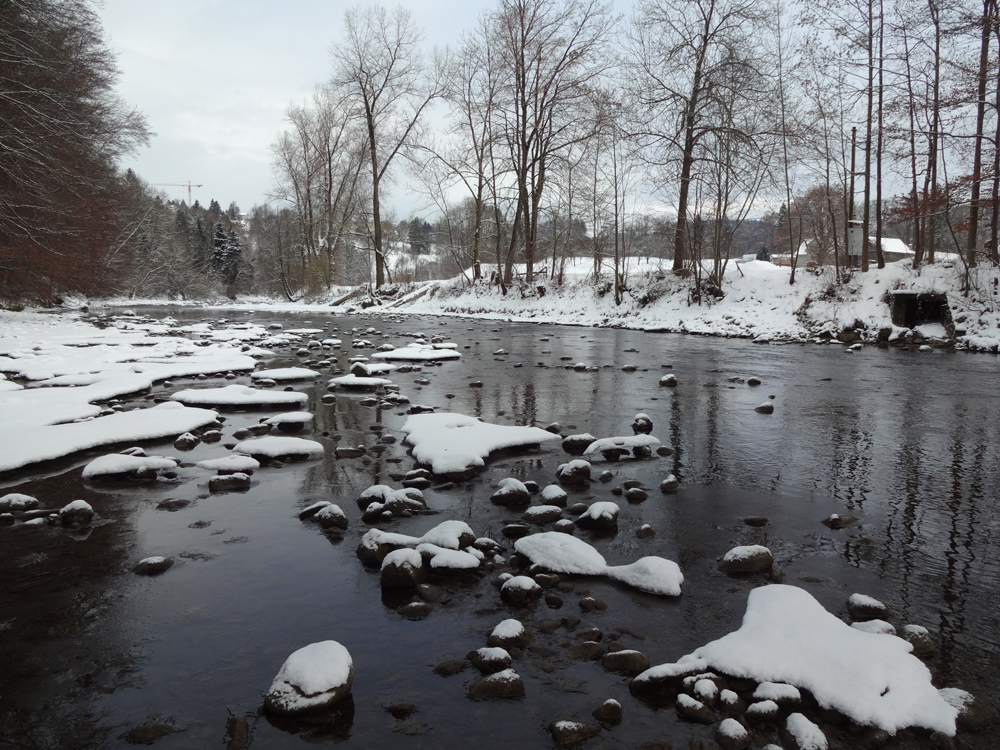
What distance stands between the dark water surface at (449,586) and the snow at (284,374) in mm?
2606

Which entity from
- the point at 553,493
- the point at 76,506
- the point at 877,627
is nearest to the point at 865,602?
the point at 877,627

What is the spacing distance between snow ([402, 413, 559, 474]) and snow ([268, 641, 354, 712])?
2.18m

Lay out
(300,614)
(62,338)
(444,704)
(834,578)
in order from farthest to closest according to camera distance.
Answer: (62,338) < (834,578) < (300,614) < (444,704)

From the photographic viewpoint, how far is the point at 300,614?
8.02 feet

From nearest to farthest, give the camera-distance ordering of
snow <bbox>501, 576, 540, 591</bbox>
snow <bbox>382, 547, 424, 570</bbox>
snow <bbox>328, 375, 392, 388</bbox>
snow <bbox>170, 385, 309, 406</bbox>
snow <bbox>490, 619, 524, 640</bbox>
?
snow <bbox>490, 619, 524, 640</bbox>
snow <bbox>501, 576, 540, 591</bbox>
snow <bbox>382, 547, 424, 570</bbox>
snow <bbox>170, 385, 309, 406</bbox>
snow <bbox>328, 375, 392, 388</bbox>

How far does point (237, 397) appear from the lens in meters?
6.52

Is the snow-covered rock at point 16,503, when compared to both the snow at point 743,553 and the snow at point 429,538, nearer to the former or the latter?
the snow at point 429,538

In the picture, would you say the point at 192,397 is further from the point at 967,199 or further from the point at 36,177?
the point at 967,199

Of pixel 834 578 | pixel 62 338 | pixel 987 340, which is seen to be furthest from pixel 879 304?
pixel 62 338

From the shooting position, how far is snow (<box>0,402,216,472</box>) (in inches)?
173

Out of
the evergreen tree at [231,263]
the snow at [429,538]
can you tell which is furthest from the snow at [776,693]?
the evergreen tree at [231,263]

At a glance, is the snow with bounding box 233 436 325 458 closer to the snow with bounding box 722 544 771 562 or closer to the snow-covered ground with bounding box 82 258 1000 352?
the snow with bounding box 722 544 771 562

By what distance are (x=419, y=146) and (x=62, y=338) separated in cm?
1845

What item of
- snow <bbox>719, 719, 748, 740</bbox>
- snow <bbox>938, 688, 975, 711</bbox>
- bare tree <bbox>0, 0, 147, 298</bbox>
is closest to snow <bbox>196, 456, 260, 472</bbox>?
snow <bbox>719, 719, 748, 740</bbox>
